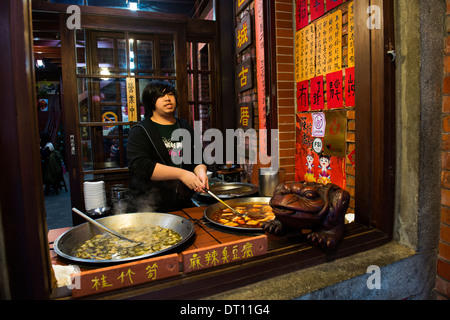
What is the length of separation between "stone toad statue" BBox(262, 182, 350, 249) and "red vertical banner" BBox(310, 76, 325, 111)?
1.62 meters

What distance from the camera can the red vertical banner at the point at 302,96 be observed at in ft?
11.1

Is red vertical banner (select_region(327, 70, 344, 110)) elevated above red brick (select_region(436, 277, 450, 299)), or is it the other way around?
red vertical banner (select_region(327, 70, 344, 110))

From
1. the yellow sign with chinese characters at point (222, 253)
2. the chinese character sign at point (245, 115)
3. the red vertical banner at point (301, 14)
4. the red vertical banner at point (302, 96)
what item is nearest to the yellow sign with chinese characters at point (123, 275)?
the yellow sign with chinese characters at point (222, 253)

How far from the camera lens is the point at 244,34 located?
Result: 14.8 ft

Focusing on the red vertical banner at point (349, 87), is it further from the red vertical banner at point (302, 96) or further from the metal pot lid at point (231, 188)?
the metal pot lid at point (231, 188)

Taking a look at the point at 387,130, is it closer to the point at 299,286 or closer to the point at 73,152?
the point at 299,286

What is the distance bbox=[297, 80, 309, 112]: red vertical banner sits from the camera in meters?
3.37

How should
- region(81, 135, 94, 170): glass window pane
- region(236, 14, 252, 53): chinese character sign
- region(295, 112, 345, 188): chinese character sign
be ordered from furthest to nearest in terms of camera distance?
region(81, 135, 94, 170): glass window pane
region(236, 14, 252, 53): chinese character sign
region(295, 112, 345, 188): chinese character sign

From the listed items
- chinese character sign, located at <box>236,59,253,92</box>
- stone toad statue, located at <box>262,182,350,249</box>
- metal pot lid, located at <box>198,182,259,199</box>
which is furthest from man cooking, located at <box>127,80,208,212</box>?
chinese character sign, located at <box>236,59,253,92</box>

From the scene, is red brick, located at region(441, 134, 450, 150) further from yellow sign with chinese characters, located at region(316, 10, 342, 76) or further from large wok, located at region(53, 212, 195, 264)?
large wok, located at region(53, 212, 195, 264)

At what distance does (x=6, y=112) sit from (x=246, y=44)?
12.8ft

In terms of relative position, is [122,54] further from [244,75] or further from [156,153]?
[156,153]

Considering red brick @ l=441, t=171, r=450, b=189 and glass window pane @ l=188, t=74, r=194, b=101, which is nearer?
red brick @ l=441, t=171, r=450, b=189

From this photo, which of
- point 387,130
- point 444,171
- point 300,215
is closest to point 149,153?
point 300,215
